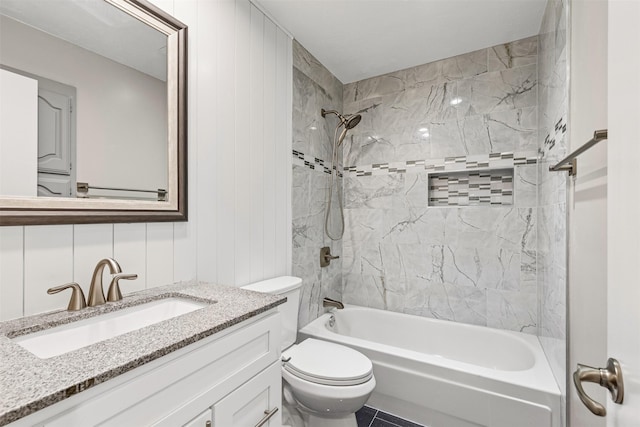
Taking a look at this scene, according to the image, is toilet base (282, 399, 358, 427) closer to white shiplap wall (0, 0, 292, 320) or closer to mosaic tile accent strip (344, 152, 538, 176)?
white shiplap wall (0, 0, 292, 320)

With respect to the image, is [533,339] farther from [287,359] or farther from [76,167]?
[76,167]

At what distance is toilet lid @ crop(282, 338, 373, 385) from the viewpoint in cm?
149

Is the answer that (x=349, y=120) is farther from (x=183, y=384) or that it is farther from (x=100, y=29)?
(x=183, y=384)

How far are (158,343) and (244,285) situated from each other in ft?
3.11

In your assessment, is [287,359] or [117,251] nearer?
[117,251]

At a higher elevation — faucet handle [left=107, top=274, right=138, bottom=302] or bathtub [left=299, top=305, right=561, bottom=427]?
faucet handle [left=107, top=274, right=138, bottom=302]

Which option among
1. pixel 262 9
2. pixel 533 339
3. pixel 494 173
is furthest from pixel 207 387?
pixel 494 173

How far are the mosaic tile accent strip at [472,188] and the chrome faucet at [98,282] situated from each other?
88.1 inches

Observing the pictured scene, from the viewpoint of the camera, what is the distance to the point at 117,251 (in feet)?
3.69

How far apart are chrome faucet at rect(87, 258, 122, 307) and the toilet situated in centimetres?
72

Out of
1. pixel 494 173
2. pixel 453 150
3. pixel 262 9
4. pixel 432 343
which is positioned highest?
pixel 262 9

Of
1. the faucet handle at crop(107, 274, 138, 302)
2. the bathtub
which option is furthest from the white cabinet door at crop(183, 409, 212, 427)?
the bathtub

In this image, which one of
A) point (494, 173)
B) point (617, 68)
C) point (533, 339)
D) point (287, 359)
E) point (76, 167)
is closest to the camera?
point (617, 68)

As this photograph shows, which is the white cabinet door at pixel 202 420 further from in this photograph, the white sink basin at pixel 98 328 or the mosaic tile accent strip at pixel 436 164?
the mosaic tile accent strip at pixel 436 164
